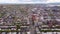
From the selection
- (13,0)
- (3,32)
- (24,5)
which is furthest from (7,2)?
(3,32)

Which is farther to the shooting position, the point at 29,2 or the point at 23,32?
the point at 29,2

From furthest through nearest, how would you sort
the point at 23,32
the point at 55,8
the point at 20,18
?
1. the point at 55,8
2. the point at 20,18
3. the point at 23,32

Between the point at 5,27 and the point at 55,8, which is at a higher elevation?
the point at 55,8

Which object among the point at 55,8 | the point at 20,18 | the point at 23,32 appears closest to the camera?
the point at 23,32

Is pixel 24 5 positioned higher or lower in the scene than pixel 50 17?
higher

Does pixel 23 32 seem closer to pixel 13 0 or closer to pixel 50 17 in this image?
pixel 50 17

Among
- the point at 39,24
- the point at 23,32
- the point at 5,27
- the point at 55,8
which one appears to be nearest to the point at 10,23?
the point at 5,27

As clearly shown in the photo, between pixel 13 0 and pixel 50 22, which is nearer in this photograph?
pixel 50 22

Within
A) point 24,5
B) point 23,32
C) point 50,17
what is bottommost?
point 23,32

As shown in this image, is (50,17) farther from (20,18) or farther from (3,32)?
(3,32)
